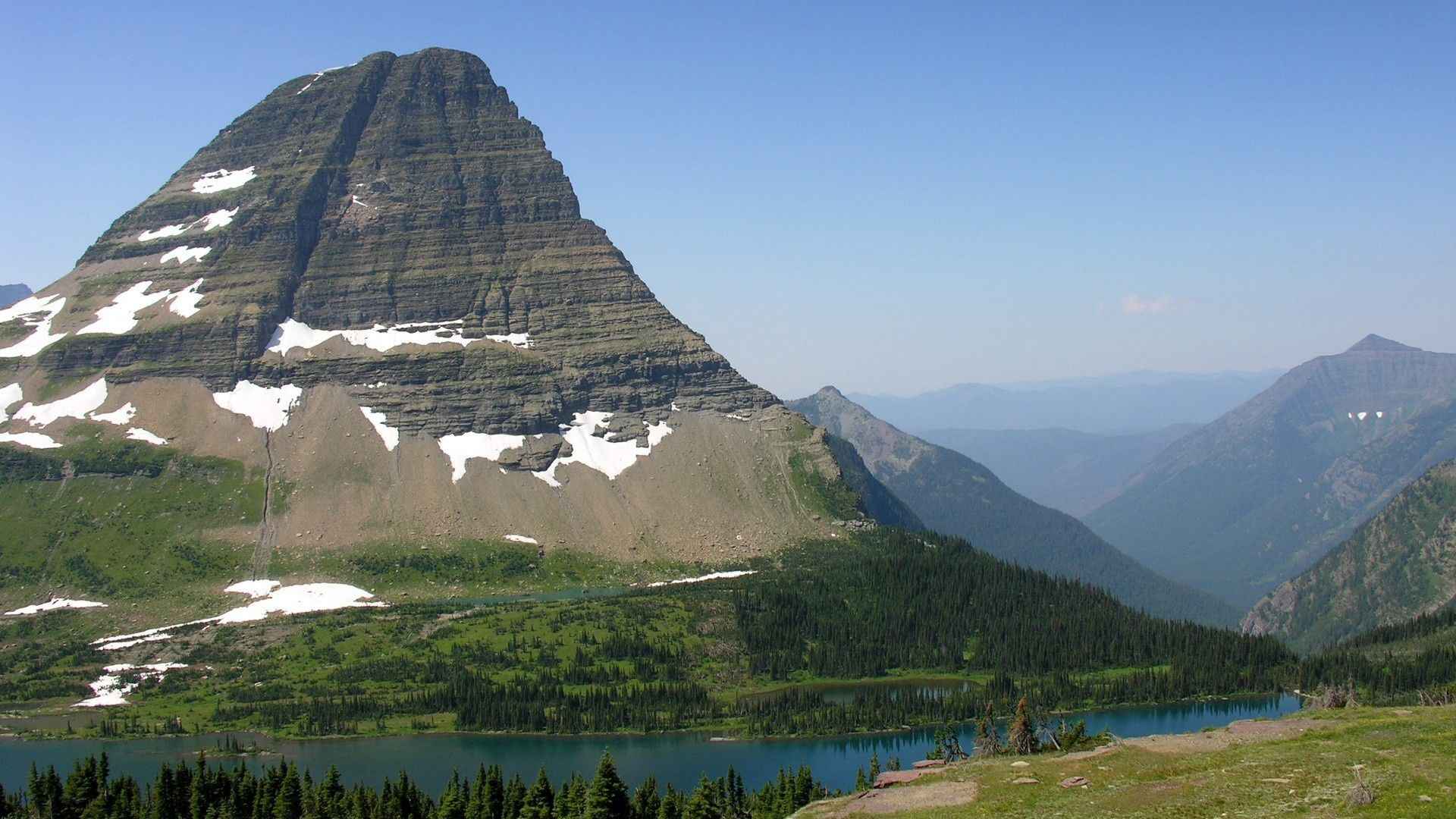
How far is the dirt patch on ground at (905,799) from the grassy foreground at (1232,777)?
0.12 metres

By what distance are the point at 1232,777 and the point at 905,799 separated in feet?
59.0

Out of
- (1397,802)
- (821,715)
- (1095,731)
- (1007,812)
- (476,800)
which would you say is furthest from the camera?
(821,715)

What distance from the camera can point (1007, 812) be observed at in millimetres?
72250

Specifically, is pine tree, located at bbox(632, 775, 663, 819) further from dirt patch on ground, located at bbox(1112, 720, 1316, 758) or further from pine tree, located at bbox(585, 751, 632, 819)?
dirt patch on ground, located at bbox(1112, 720, 1316, 758)

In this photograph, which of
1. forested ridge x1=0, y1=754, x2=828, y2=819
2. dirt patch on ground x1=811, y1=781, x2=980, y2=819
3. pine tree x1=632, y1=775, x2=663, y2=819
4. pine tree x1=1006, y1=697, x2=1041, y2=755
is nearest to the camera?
dirt patch on ground x1=811, y1=781, x2=980, y2=819

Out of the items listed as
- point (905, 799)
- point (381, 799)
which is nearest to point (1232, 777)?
point (905, 799)

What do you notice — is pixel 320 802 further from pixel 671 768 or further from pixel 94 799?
pixel 671 768

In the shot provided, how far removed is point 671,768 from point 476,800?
42355 mm

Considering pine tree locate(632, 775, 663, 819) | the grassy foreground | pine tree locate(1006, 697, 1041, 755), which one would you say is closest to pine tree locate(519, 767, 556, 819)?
pine tree locate(632, 775, 663, 819)

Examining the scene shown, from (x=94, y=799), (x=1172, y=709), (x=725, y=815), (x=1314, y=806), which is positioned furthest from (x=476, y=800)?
(x=1172, y=709)

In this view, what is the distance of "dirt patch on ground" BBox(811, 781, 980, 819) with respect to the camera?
76812 millimetres

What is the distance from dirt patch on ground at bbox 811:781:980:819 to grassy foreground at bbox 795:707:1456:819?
12cm

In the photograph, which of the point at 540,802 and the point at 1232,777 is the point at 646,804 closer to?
the point at 540,802

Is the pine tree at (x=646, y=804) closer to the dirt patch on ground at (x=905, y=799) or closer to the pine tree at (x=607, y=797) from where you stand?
the pine tree at (x=607, y=797)
